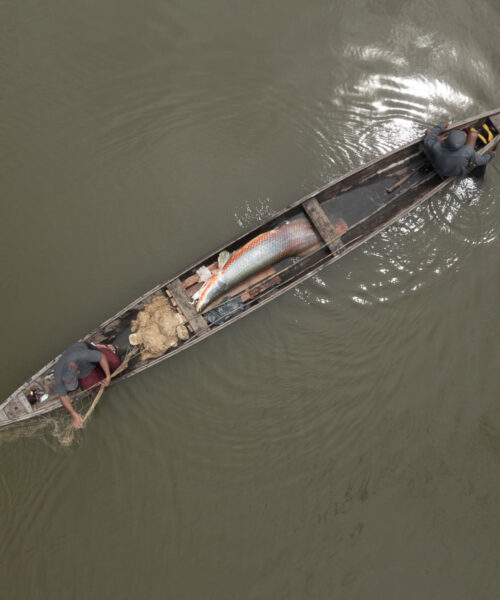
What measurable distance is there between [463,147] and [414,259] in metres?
1.50

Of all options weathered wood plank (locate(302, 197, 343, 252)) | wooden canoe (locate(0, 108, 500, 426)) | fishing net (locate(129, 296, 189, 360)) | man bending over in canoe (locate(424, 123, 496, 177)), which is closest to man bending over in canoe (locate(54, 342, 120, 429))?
wooden canoe (locate(0, 108, 500, 426))

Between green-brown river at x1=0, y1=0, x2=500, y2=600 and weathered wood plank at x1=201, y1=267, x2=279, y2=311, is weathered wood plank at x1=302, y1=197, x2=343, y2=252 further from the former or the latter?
weathered wood plank at x1=201, y1=267, x2=279, y2=311

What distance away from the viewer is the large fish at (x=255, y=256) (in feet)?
17.4

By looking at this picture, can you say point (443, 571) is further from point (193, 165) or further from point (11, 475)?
point (193, 165)

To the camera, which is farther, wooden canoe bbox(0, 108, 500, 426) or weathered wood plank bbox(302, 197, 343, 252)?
weathered wood plank bbox(302, 197, 343, 252)

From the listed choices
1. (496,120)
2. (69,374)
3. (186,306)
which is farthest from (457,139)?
(69,374)

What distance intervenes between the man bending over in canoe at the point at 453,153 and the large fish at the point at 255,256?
191 cm

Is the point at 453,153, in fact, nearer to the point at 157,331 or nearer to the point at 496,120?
the point at 496,120

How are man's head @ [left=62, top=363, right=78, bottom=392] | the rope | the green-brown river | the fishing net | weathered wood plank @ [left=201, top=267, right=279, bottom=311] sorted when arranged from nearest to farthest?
1. man's head @ [left=62, top=363, right=78, bottom=392]
2. the rope
3. the fishing net
4. the green-brown river
5. weathered wood plank @ [left=201, top=267, right=279, bottom=311]

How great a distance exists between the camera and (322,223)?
5566mm

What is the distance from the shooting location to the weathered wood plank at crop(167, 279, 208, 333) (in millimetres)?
5262

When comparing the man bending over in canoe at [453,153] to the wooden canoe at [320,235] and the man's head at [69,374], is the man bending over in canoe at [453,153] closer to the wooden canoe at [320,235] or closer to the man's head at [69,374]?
the wooden canoe at [320,235]

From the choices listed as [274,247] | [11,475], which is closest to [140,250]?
[274,247]

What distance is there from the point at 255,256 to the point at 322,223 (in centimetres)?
99
